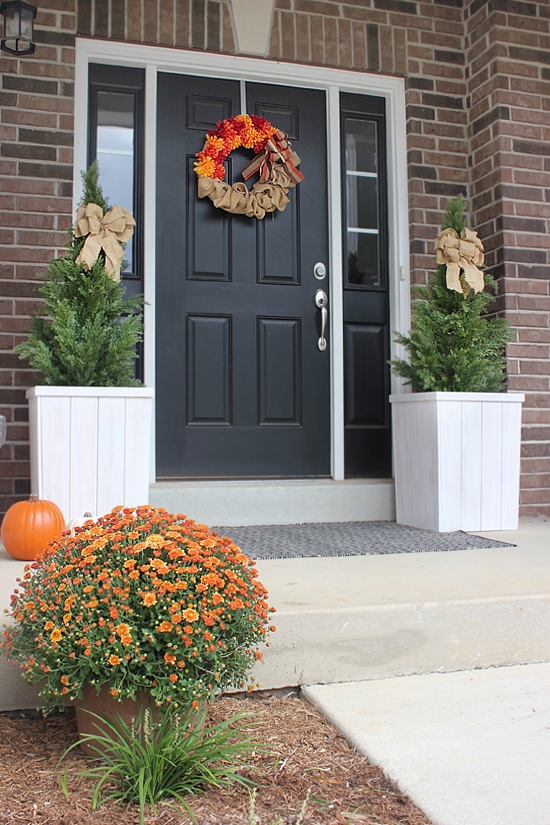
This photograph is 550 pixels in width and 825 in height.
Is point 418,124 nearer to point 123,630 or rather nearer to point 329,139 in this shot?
point 329,139

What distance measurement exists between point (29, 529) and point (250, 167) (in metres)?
2.16

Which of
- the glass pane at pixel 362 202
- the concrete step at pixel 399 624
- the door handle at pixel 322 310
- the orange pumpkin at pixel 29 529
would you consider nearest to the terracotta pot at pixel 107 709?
the concrete step at pixel 399 624

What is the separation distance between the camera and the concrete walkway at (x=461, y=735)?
1371 millimetres

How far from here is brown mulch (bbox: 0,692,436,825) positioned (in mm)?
1339

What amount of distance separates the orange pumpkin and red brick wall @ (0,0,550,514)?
32.4 inches

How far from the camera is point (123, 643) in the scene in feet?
4.78

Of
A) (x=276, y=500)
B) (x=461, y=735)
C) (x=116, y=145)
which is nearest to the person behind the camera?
(x=461, y=735)

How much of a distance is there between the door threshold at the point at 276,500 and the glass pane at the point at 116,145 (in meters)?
1.44

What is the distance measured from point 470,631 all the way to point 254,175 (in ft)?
8.56

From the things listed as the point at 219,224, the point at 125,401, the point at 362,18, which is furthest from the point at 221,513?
the point at 362,18

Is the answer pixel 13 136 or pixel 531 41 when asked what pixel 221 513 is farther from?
pixel 531 41

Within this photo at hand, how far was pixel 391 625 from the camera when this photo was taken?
2.02 metres

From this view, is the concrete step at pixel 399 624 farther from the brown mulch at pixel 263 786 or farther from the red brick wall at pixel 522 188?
the red brick wall at pixel 522 188

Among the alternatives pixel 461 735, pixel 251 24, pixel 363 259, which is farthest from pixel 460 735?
pixel 251 24
